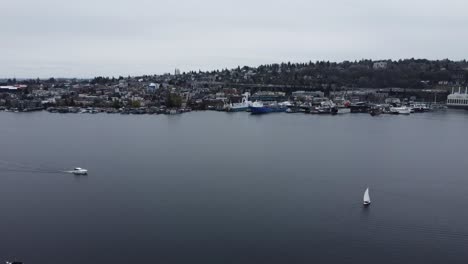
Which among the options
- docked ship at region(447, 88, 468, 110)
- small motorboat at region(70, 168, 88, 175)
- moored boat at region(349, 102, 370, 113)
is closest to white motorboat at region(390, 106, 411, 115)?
moored boat at region(349, 102, 370, 113)

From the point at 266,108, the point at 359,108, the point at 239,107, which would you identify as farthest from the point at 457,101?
the point at 239,107

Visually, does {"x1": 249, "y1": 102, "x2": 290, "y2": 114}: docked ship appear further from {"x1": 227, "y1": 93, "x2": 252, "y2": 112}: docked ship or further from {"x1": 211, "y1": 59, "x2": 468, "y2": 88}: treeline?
{"x1": 211, "y1": 59, "x2": 468, "y2": 88}: treeline

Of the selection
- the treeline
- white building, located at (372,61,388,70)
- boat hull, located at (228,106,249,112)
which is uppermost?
white building, located at (372,61,388,70)

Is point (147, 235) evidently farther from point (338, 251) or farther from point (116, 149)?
point (116, 149)

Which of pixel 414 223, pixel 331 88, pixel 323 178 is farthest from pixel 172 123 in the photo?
pixel 331 88

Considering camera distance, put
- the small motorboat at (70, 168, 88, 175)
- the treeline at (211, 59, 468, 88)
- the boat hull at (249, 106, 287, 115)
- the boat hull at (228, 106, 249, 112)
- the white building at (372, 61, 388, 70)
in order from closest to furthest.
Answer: the small motorboat at (70, 168, 88, 175) → the boat hull at (249, 106, 287, 115) → the boat hull at (228, 106, 249, 112) → the treeline at (211, 59, 468, 88) → the white building at (372, 61, 388, 70)

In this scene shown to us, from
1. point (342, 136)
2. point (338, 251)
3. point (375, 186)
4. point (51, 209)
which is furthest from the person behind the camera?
point (342, 136)

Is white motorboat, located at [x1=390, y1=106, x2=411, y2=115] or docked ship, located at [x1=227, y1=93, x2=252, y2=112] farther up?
white motorboat, located at [x1=390, y1=106, x2=411, y2=115]

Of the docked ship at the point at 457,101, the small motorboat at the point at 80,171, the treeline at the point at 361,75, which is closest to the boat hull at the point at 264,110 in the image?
the treeline at the point at 361,75
